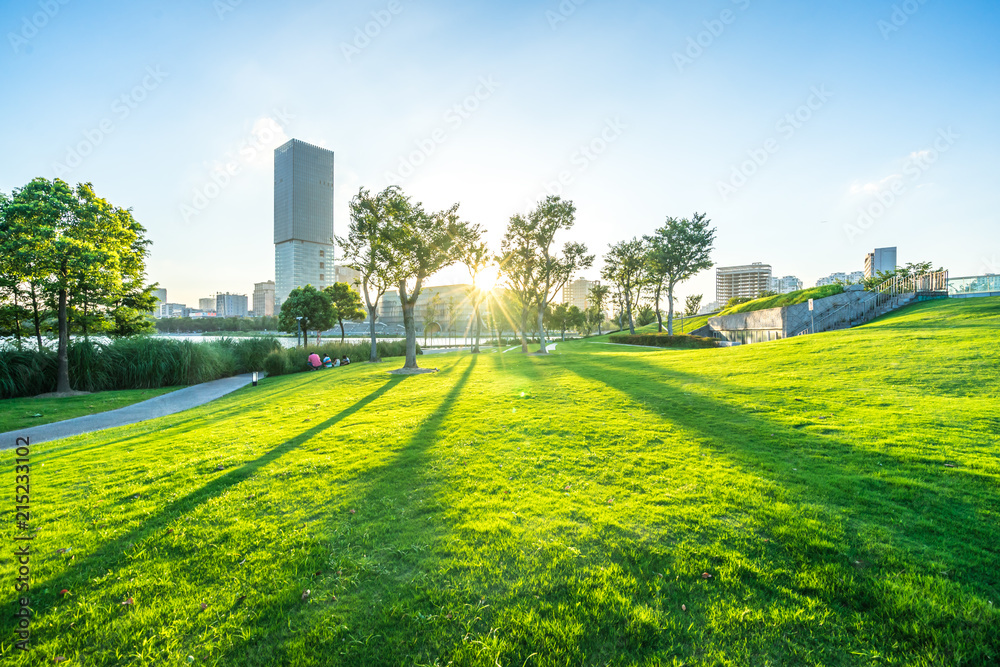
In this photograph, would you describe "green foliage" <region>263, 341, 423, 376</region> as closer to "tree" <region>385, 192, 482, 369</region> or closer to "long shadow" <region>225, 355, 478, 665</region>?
"tree" <region>385, 192, 482, 369</region>

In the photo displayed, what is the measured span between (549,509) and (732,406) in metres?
5.95

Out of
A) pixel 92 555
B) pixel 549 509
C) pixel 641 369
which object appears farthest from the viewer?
pixel 641 369

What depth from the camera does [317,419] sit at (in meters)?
9.26

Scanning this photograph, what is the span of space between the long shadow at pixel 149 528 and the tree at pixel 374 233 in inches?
538

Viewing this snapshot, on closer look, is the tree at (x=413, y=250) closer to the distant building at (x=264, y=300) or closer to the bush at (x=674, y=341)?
the bush at (x=674, y=341)

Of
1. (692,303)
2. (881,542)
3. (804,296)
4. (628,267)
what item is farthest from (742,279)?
(881,542)

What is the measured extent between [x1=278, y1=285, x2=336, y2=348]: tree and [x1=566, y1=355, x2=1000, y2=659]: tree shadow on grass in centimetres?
4142

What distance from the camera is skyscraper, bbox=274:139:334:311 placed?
148 meters

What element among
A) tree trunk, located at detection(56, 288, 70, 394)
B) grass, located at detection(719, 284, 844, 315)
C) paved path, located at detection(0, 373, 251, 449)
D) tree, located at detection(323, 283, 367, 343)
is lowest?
paved path, located at detection(0, 373, 251, 449)

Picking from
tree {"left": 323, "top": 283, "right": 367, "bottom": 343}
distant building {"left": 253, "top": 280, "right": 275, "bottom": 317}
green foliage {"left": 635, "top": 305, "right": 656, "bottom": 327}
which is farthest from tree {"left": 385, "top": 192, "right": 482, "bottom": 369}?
distant building {"left": 253, "top": 280, "right": 275, "bottom": 317}

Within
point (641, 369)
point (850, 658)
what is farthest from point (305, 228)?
point (850, 658)

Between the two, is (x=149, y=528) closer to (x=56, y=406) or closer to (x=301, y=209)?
(x=56, y=406)

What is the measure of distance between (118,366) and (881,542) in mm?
26626

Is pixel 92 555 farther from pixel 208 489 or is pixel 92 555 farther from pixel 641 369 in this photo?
pixel 641 369
